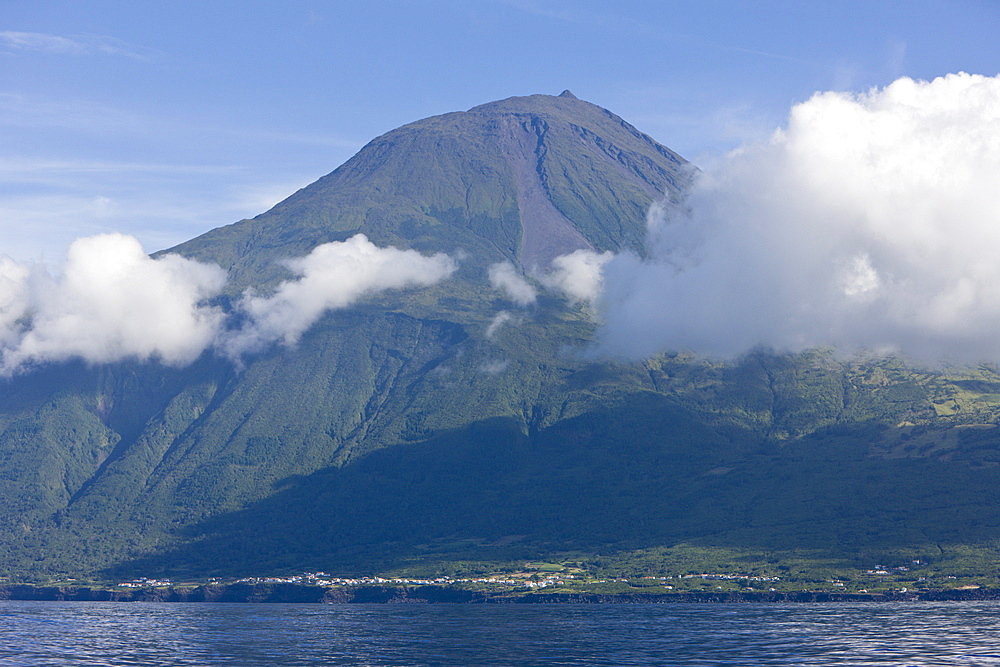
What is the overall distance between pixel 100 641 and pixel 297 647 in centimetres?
3574

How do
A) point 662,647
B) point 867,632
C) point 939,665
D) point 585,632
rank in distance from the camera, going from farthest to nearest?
1. point 585,632
2. point 867,632
3. point 662,647
4. point 939,665

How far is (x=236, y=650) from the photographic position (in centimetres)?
16312

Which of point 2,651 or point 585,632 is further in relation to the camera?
point 585,632

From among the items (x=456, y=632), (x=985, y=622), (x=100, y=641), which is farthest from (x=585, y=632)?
(x=100, y=641)

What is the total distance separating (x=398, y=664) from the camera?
5561 inches

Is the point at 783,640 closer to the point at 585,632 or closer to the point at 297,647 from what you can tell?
the point at 585,632

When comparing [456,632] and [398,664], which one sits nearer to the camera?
[398,664]

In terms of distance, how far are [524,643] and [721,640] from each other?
29.0 m

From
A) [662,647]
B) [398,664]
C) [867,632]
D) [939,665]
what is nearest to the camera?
[939,665]

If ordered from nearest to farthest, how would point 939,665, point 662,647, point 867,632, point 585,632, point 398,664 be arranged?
point 939,665
point 398,664
point 662,647
point 867,632
point 585,632

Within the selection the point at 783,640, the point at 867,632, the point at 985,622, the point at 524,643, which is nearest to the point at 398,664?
the point at 524,643

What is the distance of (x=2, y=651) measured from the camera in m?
160

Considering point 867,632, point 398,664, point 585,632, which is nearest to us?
point 398,664

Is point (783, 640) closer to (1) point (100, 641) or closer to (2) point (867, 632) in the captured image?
(2) point (867, 632)
